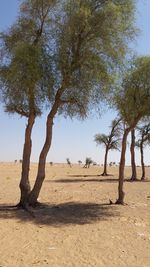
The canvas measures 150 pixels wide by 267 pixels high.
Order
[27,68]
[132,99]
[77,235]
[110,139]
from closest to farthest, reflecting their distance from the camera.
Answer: [77,235] → [27,68] → [132,99] → [110,139]

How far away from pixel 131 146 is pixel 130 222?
934 inches

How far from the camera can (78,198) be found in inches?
969

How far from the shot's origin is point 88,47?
1970 cm

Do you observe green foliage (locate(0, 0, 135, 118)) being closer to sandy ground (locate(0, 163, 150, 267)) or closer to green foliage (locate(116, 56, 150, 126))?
green foliage (locate(116, 56, 150, 126))

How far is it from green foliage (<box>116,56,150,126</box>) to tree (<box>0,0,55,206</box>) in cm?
447

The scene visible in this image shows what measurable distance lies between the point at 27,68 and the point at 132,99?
6.24m

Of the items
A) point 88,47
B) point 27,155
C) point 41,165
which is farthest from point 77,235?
point 88,47

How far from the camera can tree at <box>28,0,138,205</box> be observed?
19359mm

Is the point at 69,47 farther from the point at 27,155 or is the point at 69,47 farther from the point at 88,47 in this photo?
the point at 27,155

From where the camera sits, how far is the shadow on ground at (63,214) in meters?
16.9

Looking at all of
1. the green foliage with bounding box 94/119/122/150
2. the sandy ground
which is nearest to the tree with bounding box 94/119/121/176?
the green foliage with bounding box 94/119/122/150

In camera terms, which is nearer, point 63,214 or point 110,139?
point 63,214

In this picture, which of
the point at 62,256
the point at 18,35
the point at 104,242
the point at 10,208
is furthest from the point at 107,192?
the point at 62,256

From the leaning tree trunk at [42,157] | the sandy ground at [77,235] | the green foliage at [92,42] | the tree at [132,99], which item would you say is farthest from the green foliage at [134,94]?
the sandy ground at [77,235]
